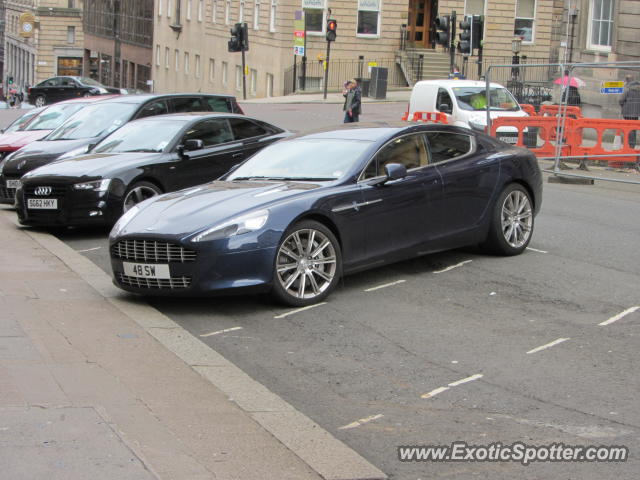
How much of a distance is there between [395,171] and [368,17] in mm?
46218

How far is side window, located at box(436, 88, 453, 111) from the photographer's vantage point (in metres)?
26.9

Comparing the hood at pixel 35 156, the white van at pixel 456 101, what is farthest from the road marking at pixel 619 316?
the white van at pixel 456 101

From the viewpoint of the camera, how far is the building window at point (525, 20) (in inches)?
2210

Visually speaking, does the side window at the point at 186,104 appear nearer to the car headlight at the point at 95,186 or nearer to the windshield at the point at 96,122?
the windshield at the point at 96,122

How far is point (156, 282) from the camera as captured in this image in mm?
8805

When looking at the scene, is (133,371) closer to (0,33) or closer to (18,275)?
(18,275)

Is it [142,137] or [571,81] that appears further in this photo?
[571,81]

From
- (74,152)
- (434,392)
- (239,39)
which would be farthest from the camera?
(239,39)

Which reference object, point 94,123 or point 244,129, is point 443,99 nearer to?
point 94,123

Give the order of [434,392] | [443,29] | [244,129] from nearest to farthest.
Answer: [434,392] → [244,129] → [443,29]

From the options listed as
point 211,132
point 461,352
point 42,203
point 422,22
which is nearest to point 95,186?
point 42,203

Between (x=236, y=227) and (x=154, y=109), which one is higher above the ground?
(x=154, y=109)

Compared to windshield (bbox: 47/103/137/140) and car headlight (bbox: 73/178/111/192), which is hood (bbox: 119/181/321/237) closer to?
car headlight (bbox: 73/178/111/192)

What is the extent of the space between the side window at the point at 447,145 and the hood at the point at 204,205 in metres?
1.54
